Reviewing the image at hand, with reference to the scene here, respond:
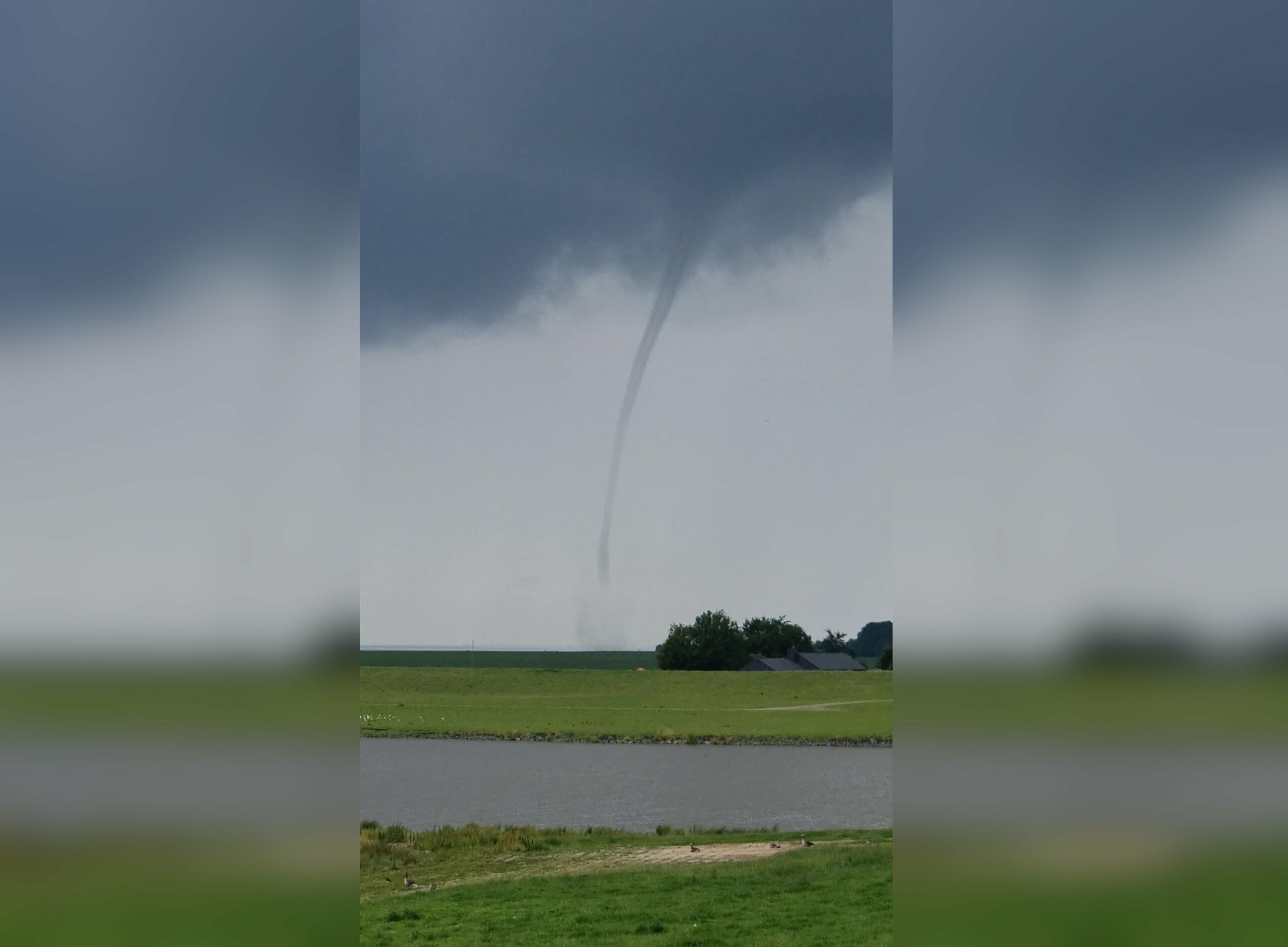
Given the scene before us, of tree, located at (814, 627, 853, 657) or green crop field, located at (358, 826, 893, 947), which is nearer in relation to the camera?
green crop field, located at (358, 826, 893, 947)

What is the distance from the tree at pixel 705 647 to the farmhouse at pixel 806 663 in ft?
1.45

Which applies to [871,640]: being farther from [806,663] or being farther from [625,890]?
[625,890]

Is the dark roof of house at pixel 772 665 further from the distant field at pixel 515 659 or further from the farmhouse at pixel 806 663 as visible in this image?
the distant field at pixel 515 659

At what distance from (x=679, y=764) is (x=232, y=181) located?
648 inches

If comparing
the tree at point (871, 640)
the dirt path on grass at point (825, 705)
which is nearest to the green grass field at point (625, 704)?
the dirt path on grass at point (825, 705)

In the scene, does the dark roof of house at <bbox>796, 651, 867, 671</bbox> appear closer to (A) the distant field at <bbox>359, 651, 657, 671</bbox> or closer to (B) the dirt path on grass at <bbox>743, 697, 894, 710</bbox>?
(B) the dirt path on grass at <bbox>743, 697, 894, 710</bbox>

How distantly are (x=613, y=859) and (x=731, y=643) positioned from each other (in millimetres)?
12532

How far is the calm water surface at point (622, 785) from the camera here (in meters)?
13.6

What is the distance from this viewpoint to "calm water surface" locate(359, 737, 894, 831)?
1360 centimetres

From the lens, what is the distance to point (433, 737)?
65.2 feet

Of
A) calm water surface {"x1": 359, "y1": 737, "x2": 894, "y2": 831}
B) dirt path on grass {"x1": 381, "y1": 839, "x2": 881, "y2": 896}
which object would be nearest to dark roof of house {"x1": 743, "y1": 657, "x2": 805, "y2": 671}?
calm water surface {"x1": 359, "y1": 737, "x2": 894, "y2": 831}

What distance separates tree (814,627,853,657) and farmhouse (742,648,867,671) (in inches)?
2.6

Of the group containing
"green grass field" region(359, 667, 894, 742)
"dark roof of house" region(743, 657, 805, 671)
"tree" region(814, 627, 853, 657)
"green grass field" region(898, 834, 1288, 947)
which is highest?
"green grass field" region(898, 834, 1288, 947)

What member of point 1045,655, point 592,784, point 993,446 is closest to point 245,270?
point 993,446
